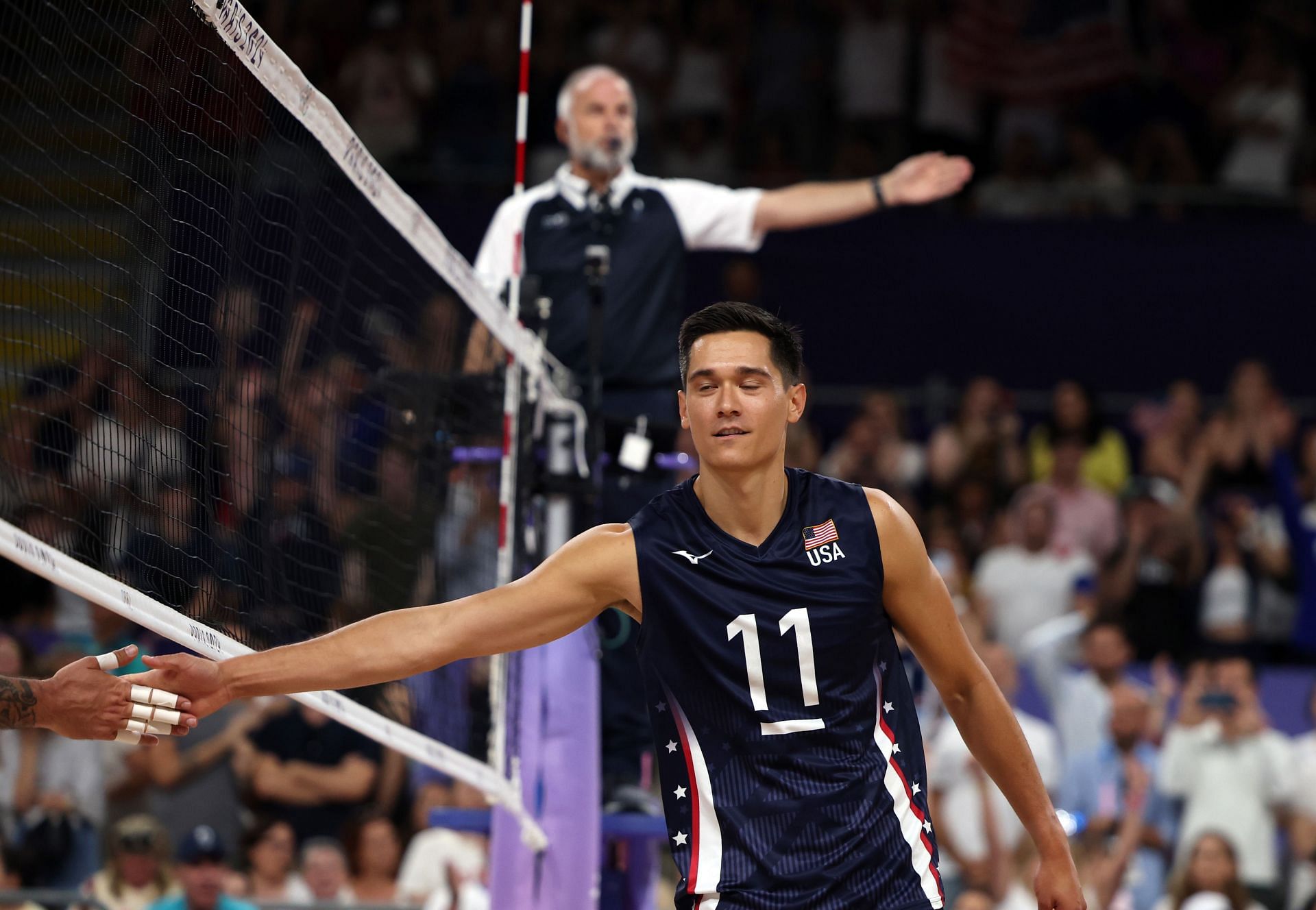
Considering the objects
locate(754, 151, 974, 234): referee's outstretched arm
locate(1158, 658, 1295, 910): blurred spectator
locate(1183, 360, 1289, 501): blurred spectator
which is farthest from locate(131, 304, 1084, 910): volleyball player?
locate(1183, 360, 1289, 501): blurred spectator

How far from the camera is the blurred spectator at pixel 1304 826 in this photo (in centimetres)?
966

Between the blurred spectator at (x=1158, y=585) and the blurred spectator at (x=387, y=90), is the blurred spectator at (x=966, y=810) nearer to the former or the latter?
the blurred spectator at (x=1158, y=585)

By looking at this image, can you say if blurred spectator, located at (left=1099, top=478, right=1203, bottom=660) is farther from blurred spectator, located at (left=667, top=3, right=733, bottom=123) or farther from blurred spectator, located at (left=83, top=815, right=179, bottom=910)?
blurred spectator, located at (left=83, top=815, right=179, bottom=910)

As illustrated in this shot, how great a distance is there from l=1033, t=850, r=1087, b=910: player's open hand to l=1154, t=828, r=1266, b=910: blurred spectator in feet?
18.1

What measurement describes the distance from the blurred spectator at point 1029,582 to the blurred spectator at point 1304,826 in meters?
1.66

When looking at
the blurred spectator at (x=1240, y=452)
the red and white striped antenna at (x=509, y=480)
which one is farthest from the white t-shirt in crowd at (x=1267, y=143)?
the red and white striped antenna at (x=509, y=480)

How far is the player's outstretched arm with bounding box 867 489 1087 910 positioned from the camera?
383 centimetres

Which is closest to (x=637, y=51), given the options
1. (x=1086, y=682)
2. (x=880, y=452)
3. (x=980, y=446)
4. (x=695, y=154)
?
(x=695, y=154)

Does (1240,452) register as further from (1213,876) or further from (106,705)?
(106,705)

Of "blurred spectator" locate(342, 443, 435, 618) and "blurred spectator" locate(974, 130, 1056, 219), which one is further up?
"blurred spectator" locate(974, 130, 1056, 219)

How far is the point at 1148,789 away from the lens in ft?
33.1

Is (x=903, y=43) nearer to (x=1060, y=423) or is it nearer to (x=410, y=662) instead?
(x=1060, y=423)

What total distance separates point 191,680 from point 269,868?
21.9 ft

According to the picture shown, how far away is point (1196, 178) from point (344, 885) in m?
8.62
